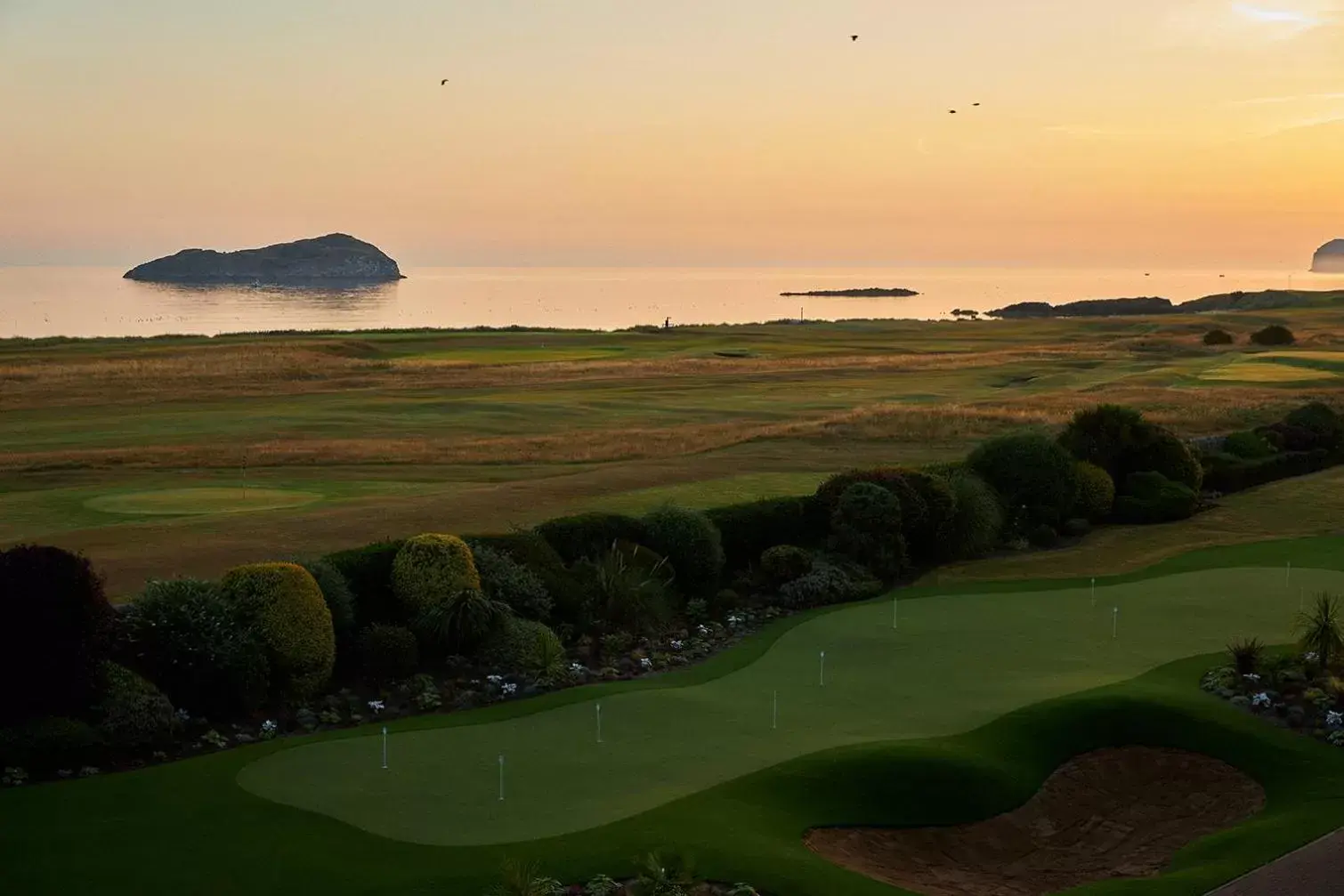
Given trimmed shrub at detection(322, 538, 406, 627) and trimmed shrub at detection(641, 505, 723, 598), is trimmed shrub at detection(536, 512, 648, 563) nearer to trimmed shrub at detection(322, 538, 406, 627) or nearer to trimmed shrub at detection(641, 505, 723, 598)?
trimmed shrub at detection(641, 505, 723, 598)

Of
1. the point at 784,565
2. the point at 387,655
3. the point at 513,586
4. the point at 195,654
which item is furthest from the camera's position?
the point at 784,565

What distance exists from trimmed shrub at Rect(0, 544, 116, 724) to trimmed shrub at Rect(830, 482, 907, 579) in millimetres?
15393

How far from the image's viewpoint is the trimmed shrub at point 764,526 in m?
27.0

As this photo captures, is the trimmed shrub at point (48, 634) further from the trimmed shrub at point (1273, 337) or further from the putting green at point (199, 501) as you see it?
the trimmed shrub at point (1273, 337)

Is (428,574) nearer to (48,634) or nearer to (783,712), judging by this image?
(48,634)

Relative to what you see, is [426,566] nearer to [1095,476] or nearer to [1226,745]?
[1226,745]

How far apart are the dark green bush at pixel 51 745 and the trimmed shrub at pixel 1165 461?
28.9 metres

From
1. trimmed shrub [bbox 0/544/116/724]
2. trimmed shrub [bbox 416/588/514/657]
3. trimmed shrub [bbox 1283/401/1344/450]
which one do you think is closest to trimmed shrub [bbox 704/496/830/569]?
trimmed shrub [bbox 416/588/514/657]

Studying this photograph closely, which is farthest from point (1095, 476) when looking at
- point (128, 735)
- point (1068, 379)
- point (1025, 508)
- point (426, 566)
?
point (1068, 379)

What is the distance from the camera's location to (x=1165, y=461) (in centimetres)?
3638

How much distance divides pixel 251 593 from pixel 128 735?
302cm

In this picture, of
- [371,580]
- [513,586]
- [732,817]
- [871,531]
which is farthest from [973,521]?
[732,817]

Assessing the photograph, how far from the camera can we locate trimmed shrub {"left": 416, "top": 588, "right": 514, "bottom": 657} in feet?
66.5

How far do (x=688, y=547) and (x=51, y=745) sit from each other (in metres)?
12.5
